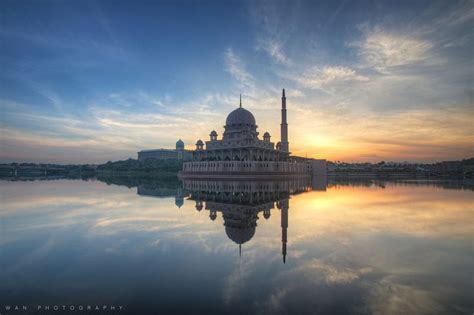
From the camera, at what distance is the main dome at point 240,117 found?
234 ft

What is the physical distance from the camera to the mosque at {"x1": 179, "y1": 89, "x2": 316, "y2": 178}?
61134 mm

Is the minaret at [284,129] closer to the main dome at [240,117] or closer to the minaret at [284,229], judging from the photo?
the main dome at [240,117]

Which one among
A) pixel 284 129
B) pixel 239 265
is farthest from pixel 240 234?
pixel 284 129

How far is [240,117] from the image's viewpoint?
7175 cm

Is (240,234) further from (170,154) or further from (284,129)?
(170,154)

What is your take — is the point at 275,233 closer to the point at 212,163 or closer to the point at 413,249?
the point at 413,249

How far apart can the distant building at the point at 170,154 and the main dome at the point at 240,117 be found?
70824 mm

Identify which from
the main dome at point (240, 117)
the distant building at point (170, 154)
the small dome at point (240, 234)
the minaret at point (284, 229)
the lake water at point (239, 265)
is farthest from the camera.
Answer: the distant building at point (170, 154)

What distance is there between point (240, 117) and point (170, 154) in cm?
10895

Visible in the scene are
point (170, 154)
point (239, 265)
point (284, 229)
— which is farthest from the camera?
point (170, 154)

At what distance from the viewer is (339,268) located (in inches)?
290

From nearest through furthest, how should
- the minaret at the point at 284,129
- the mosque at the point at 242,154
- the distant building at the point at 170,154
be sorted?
1. the mosque at the point at 242,154
2. the minaret at the point at 284,129
3. the distant building at the point at 170,154

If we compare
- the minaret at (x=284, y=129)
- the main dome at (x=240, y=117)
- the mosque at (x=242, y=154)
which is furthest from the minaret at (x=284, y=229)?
the minaret at (x=284, y=129)

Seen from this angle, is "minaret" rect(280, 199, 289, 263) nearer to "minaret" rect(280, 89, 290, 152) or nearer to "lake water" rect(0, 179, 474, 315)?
"lake water" rect(0, 179, 474, 315)
